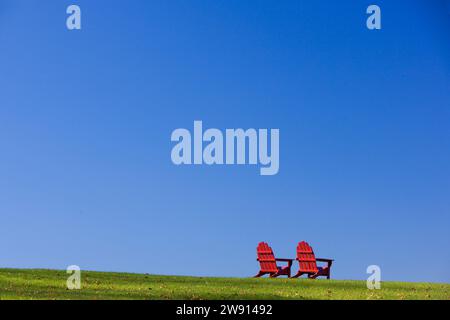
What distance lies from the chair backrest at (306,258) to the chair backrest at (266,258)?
1012mm

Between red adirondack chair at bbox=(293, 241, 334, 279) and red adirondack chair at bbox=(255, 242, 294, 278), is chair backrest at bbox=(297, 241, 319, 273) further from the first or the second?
red adirondack chair at bbox=(255, 242, 294, 278)

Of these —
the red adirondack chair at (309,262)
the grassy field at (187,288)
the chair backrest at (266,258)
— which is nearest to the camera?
the grassy field at (187,288)

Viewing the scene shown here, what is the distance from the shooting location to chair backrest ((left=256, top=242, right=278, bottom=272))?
942 inches

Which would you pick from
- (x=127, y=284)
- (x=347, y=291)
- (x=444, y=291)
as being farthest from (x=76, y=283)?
(x=444, y=291)

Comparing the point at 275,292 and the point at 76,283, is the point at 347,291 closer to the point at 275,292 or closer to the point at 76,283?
the point at 275,292

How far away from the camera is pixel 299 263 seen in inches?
923

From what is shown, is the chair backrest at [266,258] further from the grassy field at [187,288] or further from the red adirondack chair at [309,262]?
the grassy field at [187,288]

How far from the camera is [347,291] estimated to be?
57.1 ft

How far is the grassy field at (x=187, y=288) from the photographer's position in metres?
15.5

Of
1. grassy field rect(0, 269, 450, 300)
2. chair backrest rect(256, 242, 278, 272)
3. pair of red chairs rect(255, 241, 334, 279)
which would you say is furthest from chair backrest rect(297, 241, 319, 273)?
grassy field rect(0, 269, 450, 300)

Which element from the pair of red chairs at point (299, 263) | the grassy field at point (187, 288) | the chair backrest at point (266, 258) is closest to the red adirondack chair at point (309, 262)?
the pair of red chairs at point (299, 263)
